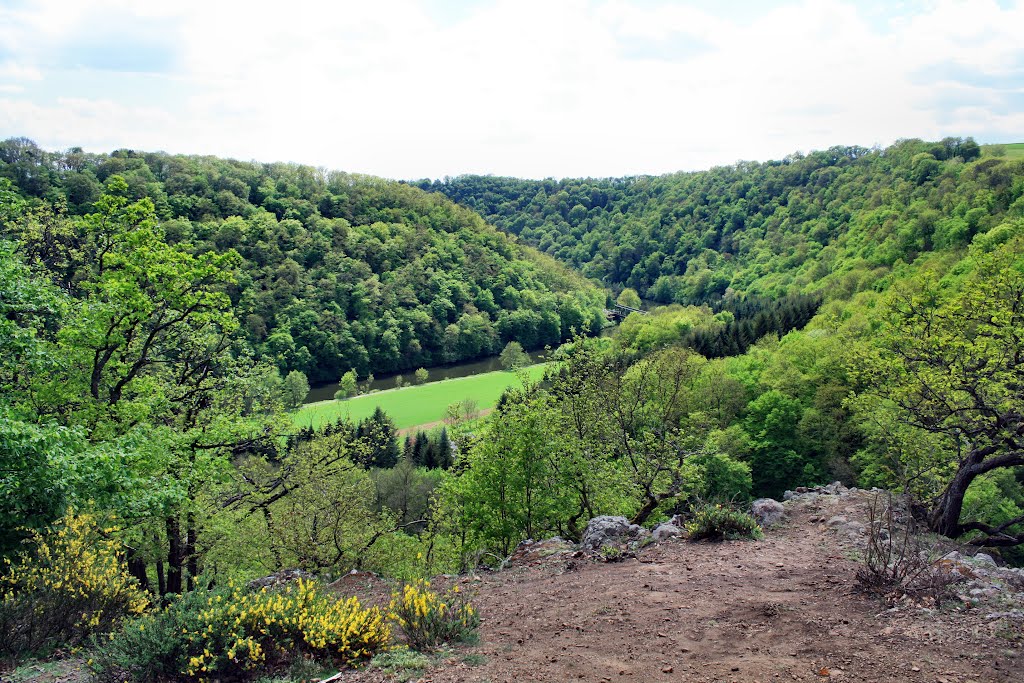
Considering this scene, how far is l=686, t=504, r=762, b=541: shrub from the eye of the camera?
10.8 metres

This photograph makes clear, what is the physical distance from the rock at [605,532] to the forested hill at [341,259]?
65881 mm

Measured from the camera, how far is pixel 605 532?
37.8ft

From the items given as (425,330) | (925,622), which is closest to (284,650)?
(925,622)

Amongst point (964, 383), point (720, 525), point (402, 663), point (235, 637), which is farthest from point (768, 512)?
point (235, 637)

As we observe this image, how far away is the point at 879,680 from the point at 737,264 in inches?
5404

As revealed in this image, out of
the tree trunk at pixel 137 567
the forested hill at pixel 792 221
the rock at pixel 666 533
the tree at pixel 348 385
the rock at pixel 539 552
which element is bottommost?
the tree at pixel 348 385

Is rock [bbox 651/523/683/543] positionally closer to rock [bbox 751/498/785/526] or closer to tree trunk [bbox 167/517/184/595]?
rock [bbox 751/498/785/526]

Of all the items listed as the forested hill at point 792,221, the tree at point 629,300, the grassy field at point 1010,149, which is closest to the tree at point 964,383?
the forested hill at point 792,221

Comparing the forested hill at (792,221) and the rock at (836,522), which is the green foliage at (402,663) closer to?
the rock at (836,522)

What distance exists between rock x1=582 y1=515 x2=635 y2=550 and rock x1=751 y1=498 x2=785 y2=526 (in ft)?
8.62

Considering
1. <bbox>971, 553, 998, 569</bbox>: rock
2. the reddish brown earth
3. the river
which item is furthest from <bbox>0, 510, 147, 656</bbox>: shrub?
the river

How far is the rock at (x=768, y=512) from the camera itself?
39.4 feet

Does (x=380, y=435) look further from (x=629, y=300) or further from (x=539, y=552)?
(x=629, y=300)

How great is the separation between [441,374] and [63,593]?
299ft
